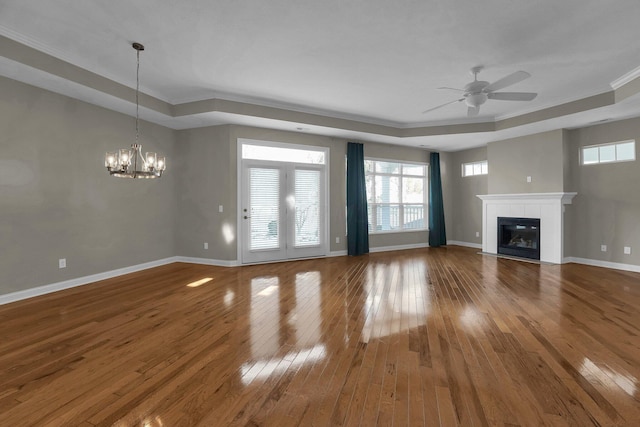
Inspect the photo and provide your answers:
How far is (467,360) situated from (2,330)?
4.20 metres

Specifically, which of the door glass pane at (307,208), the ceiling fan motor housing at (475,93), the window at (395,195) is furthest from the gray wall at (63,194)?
the ceiling fan motor housing at (475,93)

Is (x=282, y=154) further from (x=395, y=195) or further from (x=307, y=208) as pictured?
(x=395, y=195)

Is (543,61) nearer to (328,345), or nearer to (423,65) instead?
(423,65)

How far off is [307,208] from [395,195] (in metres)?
2.79

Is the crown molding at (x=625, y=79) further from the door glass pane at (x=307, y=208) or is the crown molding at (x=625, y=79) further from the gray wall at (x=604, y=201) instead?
the door glass pane at (x=307, y=208)

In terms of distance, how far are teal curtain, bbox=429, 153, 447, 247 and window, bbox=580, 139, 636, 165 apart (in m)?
3.10

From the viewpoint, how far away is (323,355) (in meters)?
2.39

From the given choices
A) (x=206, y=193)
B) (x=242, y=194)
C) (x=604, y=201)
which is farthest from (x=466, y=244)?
(x=206, y=193)

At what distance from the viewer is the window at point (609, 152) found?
218 inches

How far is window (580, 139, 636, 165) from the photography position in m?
5.54

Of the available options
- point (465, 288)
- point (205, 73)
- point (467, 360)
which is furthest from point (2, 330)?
point (465, 288)

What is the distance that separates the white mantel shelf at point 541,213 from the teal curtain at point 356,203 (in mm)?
2980

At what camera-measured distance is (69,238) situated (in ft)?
14.3

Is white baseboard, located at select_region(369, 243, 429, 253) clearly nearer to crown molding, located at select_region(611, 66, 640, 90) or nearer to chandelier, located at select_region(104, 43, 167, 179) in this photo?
crown molding, located at select_region(611, 66, 640, 90)
